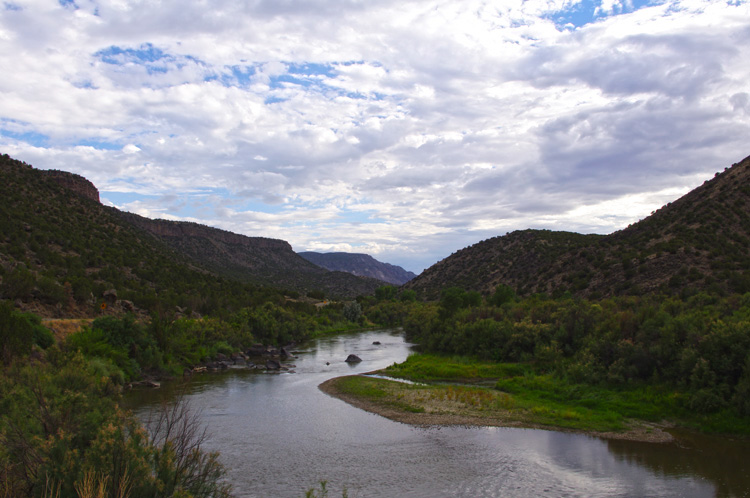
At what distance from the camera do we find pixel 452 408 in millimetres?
23469

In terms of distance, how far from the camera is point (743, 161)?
2156 inches

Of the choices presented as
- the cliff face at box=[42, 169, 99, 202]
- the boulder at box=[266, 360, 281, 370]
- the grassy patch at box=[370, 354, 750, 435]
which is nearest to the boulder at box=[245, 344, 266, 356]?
the boulder at box=[266, 360, 281, 370]

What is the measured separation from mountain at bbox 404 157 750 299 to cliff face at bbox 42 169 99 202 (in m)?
64.3

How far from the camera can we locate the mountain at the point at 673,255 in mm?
41188

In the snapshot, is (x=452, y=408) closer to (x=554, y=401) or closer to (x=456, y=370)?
(x=554, y=401)

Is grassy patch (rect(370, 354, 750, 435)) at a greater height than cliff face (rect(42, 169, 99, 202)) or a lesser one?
lesser

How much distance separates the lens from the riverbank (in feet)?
64.6

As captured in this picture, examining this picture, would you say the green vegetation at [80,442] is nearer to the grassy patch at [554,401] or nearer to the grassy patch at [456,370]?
the grassy patch at [554,401]

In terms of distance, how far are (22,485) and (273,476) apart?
27.1 ft

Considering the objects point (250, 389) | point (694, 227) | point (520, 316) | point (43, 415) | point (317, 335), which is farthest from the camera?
point (317, 335)

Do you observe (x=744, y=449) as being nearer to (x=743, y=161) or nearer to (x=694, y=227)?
(x=694, y=227)

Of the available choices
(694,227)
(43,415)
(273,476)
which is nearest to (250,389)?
(273,476)

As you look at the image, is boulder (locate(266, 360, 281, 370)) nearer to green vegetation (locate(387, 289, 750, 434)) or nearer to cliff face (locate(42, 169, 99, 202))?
green vegetation (locate(387, 289, 750, 434))

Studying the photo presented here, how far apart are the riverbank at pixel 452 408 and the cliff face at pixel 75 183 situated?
60.2 metres
